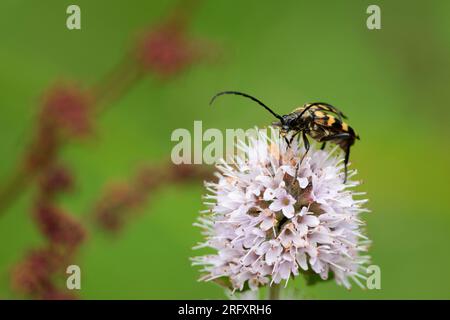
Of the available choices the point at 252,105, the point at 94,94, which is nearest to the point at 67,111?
the point at 94,94

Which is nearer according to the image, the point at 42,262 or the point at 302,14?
the point at 42,262

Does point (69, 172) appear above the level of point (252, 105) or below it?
below

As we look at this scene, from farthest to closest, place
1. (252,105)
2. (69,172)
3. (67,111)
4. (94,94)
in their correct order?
(252,105) → (94,94) → (67,111) → (69,172)

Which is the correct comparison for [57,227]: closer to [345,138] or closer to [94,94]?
[94,94]

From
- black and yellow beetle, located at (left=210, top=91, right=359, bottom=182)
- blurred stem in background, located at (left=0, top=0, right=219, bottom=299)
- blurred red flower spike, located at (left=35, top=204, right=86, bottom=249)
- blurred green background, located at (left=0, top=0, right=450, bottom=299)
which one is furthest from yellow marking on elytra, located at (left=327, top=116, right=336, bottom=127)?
blurred green background, located at (left=0, top=0, right=450, bottom=299)

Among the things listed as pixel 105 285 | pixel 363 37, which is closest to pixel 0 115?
pixel 105 285

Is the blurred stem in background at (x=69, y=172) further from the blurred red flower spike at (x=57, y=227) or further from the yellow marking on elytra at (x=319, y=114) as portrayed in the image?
the yellow marking on elytra at (x=319, y=114)

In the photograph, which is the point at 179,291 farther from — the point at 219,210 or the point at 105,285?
the point at 219,210

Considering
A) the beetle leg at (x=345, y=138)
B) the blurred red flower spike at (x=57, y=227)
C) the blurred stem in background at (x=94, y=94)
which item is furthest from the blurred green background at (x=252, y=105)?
the beetle leg at (x=345, y=138)
